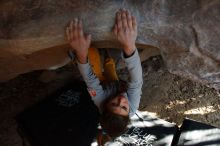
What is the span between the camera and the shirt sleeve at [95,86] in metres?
1.69

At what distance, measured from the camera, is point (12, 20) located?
5.27 feet

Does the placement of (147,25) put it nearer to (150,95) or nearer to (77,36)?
(77,36)

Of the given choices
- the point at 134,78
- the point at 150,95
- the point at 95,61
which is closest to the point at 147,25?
the point at 134,78

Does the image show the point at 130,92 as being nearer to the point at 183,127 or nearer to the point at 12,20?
the point at 12,20

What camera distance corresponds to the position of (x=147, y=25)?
1.54 metres

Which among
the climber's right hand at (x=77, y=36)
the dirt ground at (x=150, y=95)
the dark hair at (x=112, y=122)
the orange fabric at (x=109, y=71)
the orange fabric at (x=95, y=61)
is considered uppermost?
the climber's right hand at (x=77, y=36)

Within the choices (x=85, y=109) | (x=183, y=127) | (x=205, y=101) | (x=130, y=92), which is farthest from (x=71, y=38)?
(x=205, y=101)

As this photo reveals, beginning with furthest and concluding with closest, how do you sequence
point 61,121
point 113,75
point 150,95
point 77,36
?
point 150,95 → point 61,121 → point 113,75 → point 77,36

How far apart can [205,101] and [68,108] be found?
1091mm

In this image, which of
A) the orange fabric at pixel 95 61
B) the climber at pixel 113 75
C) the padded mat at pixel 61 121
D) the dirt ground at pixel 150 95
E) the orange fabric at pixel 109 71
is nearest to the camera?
the climber at pixel 113 75

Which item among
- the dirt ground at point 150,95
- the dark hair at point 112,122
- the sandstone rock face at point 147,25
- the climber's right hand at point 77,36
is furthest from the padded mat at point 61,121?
the climber's right hand at point 77,36

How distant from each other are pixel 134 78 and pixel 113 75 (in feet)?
0.81

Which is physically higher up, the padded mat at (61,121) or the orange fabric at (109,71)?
the orange fabric at (109,71)

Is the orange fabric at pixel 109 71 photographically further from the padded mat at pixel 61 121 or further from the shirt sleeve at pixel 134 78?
the padded mat at pixel 61 121
